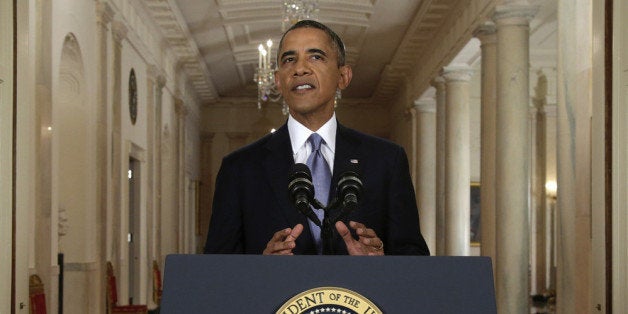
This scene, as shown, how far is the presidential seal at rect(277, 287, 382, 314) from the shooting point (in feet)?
6.22

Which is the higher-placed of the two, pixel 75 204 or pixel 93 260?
pixel 75 204

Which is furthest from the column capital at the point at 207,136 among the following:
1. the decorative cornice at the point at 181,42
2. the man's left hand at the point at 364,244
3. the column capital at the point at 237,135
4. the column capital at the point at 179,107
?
the man's left hand at the point at 364,244

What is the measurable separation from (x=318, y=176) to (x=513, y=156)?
34.2 ft

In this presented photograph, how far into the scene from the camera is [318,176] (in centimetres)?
279

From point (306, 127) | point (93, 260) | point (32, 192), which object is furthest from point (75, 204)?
point (306, 127)

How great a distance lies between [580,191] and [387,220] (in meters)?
7.08

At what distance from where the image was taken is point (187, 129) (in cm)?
2756

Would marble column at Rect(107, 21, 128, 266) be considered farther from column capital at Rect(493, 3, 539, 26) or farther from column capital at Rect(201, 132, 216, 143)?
column capital at Rect(201, 132, 216, 143)

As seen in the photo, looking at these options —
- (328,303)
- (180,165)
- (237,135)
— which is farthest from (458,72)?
(328,303)

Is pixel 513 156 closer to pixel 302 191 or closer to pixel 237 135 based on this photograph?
pixel 302 191

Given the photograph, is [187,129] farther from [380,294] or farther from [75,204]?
[380,294]

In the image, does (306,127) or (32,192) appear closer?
(306,127)

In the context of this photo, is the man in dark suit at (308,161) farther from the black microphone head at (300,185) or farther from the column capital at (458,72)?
the column capital at (458,72)

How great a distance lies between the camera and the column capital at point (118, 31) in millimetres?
14070
